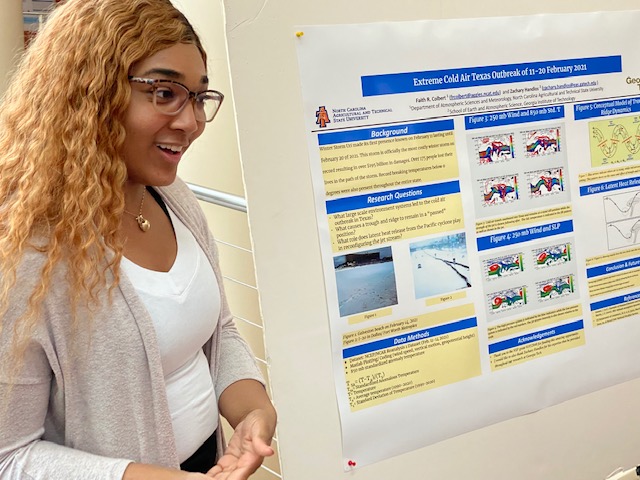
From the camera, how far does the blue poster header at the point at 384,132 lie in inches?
63.5

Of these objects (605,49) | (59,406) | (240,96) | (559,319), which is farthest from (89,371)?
(605,49)

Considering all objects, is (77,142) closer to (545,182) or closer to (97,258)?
(97,258)

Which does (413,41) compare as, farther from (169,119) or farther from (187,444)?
(187,444)

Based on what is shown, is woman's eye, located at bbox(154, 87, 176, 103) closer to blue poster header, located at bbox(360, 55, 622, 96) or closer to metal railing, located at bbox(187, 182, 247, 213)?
blue poster header, located at bbox(360, 55, 622, 96)

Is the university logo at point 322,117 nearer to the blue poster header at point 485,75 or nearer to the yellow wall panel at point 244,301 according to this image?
the blue poster header at point 485,75

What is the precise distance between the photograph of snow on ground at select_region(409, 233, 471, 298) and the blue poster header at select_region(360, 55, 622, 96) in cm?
33

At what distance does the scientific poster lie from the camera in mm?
1643

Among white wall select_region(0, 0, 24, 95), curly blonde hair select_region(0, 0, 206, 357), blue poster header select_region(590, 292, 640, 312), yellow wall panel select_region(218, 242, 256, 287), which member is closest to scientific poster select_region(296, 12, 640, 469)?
blue poster header select_region(590, 292, 640, 312)

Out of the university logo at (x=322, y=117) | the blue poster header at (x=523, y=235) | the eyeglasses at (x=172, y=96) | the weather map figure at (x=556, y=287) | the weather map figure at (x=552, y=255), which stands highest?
the eyeglasses at (x=172, y=96)

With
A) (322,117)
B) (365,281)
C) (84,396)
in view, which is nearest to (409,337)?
(365,281)

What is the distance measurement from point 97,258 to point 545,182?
1.17m

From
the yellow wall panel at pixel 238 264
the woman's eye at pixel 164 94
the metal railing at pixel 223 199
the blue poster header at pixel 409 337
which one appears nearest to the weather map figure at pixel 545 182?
the blue poster header at pixel 409 337

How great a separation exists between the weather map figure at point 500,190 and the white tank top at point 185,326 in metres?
0.75

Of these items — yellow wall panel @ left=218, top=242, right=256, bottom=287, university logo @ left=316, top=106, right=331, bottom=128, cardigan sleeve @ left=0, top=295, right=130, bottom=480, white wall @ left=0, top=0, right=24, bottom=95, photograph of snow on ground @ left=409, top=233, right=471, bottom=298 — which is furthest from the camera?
white wall @ left=0, top=0, right=24, bottom=95
